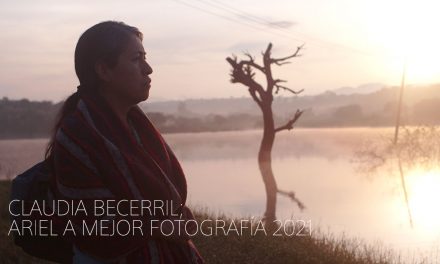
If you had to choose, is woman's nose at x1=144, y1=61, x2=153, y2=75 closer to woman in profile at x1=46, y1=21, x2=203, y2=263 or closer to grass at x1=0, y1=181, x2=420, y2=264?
woman in profile at x1=46, y1=21, x2=203, y2=263

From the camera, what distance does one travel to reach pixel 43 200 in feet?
7.51

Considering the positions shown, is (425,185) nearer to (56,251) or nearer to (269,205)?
(269,205)

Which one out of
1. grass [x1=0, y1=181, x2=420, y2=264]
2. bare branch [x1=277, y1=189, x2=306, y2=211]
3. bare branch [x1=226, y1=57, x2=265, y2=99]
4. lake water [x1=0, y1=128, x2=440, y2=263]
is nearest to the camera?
grass [x1=0, y1=181, x2=420, y2=264]

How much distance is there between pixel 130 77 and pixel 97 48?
0.54 ft

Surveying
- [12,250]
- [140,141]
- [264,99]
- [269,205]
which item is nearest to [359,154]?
[264,99]

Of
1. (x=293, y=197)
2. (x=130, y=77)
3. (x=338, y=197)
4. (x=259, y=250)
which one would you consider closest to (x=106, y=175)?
(x=130, y=77)

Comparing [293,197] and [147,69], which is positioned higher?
[147,69]

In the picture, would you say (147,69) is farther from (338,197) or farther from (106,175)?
(338,197)

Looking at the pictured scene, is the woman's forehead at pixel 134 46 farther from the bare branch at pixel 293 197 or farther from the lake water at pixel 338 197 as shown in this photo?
the bare branch at pixel 293 197

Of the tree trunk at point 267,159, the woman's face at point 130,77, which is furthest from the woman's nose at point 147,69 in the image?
the tree trunk at point 267,159

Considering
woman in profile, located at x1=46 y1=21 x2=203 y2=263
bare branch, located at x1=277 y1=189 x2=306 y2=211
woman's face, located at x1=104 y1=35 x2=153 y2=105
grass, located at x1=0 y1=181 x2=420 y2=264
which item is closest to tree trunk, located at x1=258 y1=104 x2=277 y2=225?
bare branch, located at x1=277 y1=189 x2=306 y2=211

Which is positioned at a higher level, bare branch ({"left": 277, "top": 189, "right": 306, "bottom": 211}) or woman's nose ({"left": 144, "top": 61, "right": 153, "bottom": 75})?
woman's nose ({"left": 144, "top": 61, "right": 153, "bottom": 75})

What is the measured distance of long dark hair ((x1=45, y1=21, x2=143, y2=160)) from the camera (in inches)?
87.8

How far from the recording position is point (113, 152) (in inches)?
82.7
